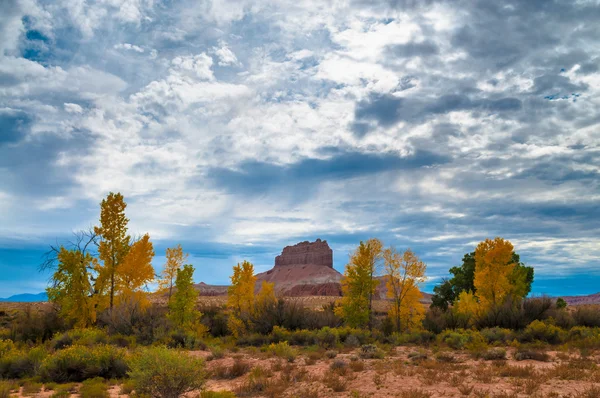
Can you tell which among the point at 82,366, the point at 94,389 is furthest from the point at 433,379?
the point at 82,366

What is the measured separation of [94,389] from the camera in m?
11.8

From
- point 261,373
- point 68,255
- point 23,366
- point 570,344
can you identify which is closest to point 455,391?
point 261,373

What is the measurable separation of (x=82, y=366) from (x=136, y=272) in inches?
679

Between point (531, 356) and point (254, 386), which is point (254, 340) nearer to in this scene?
point (254, 386)

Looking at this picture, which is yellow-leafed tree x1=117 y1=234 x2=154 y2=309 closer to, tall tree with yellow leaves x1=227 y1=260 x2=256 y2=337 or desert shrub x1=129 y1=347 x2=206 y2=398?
tall tree with yellow leaves x1=227 y1=260 x2=256 y2=337

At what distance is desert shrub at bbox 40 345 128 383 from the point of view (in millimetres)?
14156

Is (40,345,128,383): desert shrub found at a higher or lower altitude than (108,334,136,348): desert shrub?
higher

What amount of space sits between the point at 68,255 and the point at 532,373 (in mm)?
27412

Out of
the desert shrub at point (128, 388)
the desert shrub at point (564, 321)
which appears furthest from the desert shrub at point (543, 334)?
the desert shrub at point (128, 388)

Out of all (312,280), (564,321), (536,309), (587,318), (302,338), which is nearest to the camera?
(302,338)

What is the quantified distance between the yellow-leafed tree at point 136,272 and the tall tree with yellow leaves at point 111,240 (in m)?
0.42

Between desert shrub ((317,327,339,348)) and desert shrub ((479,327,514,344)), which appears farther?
desert shrub ((317,327,339,348))

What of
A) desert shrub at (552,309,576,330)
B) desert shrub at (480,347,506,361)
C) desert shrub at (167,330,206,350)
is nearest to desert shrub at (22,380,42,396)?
desert shrub at (167,330,206,350)

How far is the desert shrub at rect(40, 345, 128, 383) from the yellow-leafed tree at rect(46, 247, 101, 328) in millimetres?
14413
